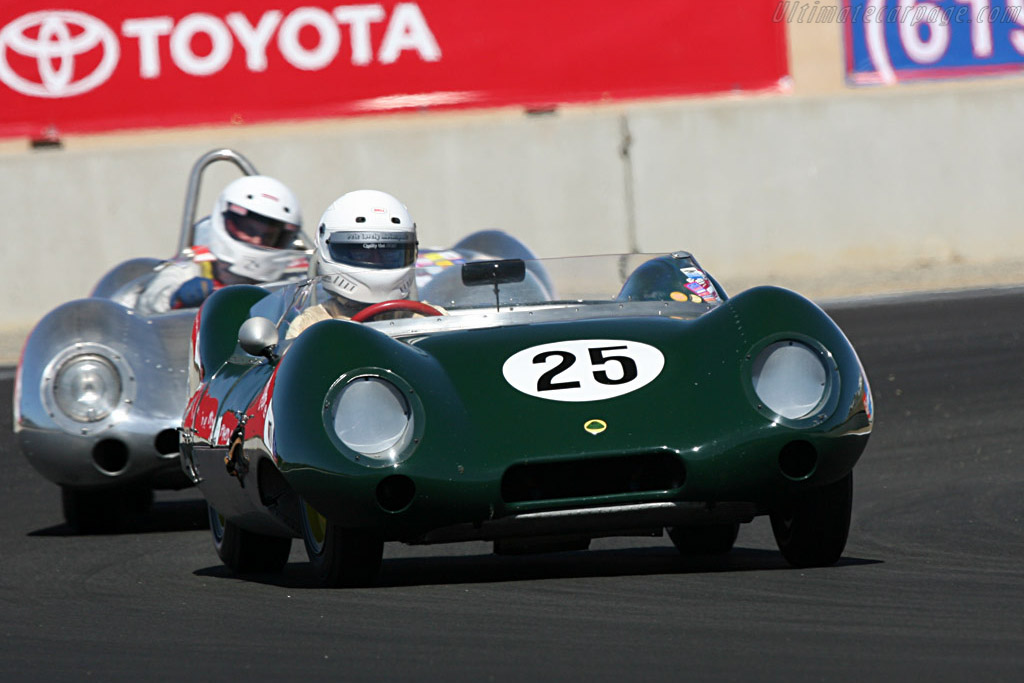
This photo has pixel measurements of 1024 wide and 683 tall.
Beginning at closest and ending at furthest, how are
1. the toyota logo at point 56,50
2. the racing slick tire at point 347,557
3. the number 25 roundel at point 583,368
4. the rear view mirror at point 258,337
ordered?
the number 25 roundel at point 583,368
the racing slick tire at point 347,557
the rear view mirror at point 258,337
the toyota logo at point 56,50

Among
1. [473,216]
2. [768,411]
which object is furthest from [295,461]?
[473,216]

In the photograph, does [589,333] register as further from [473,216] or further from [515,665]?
[473,216]

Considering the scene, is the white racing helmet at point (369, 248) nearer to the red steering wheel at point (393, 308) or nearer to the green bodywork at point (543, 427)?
the red steering wheel at point (393, 308)

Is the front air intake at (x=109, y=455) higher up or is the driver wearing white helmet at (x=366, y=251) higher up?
the driver wearing white helmet at (x=366, y=251)

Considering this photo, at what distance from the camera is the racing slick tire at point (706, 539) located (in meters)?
6.48

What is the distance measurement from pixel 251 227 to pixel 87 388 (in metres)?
1.80

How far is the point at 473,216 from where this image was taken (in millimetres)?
13906

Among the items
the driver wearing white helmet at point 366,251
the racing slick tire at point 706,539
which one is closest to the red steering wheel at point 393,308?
the driver wearing white helmet at point 366,251

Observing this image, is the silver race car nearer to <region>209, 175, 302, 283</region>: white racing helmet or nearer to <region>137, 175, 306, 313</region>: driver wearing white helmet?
<region>137, 175, 306, 313</region>: driver wearing white helmet

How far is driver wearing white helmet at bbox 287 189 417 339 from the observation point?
678cm

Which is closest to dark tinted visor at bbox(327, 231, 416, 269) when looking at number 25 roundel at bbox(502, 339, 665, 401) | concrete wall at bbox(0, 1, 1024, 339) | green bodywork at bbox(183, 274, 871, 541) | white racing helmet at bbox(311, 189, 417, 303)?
white racing helmet at bbox(311, 189, 417, 303)

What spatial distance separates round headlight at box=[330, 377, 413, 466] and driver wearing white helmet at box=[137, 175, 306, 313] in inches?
170

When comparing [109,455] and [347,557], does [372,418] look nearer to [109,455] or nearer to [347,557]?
Result: [347,557]

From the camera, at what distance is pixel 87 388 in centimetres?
824
